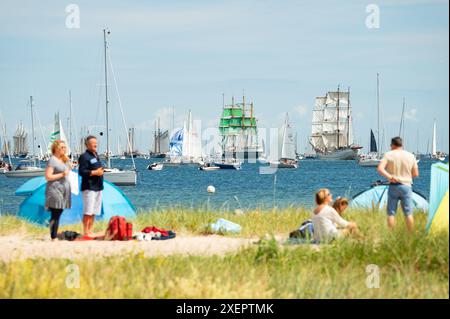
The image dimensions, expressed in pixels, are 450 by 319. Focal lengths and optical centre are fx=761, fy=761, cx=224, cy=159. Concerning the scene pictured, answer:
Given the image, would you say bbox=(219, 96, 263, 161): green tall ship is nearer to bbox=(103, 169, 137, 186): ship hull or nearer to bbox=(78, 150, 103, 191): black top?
bbox=(103, 169, 137, 186): ship hull

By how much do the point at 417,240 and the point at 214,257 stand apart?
8.93ft

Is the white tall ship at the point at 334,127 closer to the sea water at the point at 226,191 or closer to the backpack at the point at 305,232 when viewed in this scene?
the sea water at the point at 226,191

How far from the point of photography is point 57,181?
12898 millimetres

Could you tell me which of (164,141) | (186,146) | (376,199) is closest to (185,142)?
(186,146)

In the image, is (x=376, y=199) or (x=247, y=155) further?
(x=247, y=155)

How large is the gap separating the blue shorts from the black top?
5.02m

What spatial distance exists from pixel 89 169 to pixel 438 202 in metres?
5.87

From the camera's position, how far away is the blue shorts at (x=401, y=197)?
40.4ft

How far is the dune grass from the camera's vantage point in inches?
328

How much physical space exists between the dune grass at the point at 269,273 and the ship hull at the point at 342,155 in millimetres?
135456

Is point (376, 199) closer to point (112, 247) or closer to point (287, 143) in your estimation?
point (112, 247)

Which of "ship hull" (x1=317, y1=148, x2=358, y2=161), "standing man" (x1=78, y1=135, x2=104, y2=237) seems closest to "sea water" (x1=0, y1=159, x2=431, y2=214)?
"standing man" (x1=78, y1=135, x2=104, y2=237)

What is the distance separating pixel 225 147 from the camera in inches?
5384
